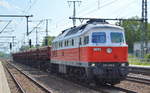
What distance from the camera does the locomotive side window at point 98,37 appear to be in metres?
20.3

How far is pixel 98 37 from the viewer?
2045 cm

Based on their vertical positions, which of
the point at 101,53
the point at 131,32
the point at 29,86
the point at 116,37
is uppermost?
the point at 131,32

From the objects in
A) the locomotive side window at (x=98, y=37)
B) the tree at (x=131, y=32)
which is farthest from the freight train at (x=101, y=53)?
the tree at (x=131, y=32)

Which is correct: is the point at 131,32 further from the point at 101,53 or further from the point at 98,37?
the point at 101,53

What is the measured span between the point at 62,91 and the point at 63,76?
32.9 ft

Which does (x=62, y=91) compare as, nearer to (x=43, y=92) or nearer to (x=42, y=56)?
(x=43, y=92)

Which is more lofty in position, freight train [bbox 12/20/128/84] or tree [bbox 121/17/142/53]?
tree [bbox 121/17/142/53]

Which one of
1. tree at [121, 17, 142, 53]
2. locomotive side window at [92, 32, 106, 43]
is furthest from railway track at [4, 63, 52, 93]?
tree at [121, 17, 142, 53]

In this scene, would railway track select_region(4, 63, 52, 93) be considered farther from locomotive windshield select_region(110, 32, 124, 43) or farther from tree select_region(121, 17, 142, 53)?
tree select_region(121, 17, 142, 53)

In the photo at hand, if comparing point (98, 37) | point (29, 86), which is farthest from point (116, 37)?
point (29, 86)

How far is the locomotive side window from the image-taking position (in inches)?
800

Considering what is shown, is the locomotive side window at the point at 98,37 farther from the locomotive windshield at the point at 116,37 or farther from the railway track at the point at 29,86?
the railway track at the point at 29,86

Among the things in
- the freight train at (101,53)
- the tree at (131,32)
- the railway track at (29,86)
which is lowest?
the railway track at (29,86)

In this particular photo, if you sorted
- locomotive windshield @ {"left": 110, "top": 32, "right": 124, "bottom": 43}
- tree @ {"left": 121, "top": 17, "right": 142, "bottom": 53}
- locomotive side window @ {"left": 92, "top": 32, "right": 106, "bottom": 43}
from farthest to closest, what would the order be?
1. tree @ {"left": 121, "top": 17, "right": 142, "bottom": 53}
2. locomotive windshield @ {"left": 110, "top": 32, "right": 124, "bottom": 43}
3. locomotive side window @ {"left": 92, "top": 32, "right": 106, "bottom": 43}
